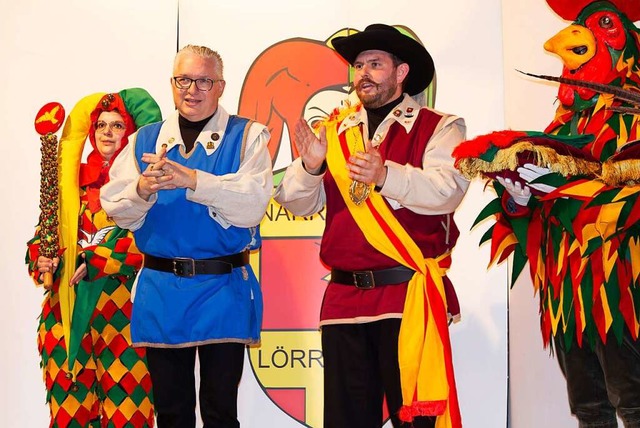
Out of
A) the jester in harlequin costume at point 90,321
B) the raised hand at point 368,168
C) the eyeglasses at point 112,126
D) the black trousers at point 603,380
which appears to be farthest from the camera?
the eyeglasses at point 112,126

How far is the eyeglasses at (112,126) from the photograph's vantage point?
438 cm

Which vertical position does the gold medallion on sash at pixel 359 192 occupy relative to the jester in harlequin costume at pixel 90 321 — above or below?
above

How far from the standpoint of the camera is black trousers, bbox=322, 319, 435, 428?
3.57 metres

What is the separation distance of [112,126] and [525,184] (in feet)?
6.58

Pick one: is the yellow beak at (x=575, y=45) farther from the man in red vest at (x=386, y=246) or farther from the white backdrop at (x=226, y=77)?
the white backdrop at (x=226, y=77)

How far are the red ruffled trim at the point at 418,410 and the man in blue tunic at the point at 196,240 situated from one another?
2.20 ft

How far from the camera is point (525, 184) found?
3332 mm

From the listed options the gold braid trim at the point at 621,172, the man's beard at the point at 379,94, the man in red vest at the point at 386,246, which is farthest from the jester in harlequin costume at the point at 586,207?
the man's beard at the point at 379,94

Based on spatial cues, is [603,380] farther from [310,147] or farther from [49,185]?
[49,185]

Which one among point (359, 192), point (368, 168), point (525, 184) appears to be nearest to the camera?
point (525, 184)

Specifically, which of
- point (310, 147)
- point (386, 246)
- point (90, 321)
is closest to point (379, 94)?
point (310, 147)

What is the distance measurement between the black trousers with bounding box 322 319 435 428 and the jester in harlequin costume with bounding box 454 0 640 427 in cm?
55

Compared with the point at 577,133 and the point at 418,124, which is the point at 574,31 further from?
the point at 418,124

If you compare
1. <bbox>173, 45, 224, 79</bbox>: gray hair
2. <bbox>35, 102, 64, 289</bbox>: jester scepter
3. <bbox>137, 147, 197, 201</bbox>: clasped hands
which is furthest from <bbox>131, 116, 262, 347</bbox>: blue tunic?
<bbox>35, 102, 64, 289</bbox>: jester scepter
